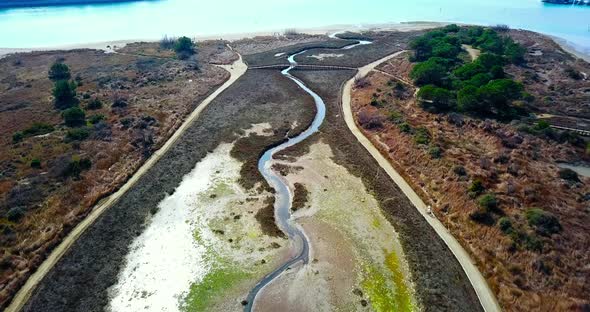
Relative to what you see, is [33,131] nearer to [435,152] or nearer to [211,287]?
[211,287]

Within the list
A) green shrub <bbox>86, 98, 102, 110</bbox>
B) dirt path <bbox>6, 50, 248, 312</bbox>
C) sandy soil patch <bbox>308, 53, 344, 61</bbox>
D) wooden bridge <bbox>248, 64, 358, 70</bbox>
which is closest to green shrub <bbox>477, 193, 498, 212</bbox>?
dirt path <bbox>6, 50, 248, 312</bbox>

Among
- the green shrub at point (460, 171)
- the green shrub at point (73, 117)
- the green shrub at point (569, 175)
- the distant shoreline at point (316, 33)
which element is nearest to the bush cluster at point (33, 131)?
the green shrub at point (73, 117)

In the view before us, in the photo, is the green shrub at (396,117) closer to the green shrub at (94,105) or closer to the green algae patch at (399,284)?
the green algae patch at (399,284)

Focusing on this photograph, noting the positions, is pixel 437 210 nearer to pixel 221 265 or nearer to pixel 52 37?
pixel 221 265

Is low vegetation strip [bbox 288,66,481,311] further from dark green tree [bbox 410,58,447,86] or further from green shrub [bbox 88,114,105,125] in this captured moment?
green shrub [bbox 88,114,105,125]

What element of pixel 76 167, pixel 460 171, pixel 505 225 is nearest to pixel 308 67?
pixel 460 171

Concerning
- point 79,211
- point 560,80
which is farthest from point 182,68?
point 560,80
